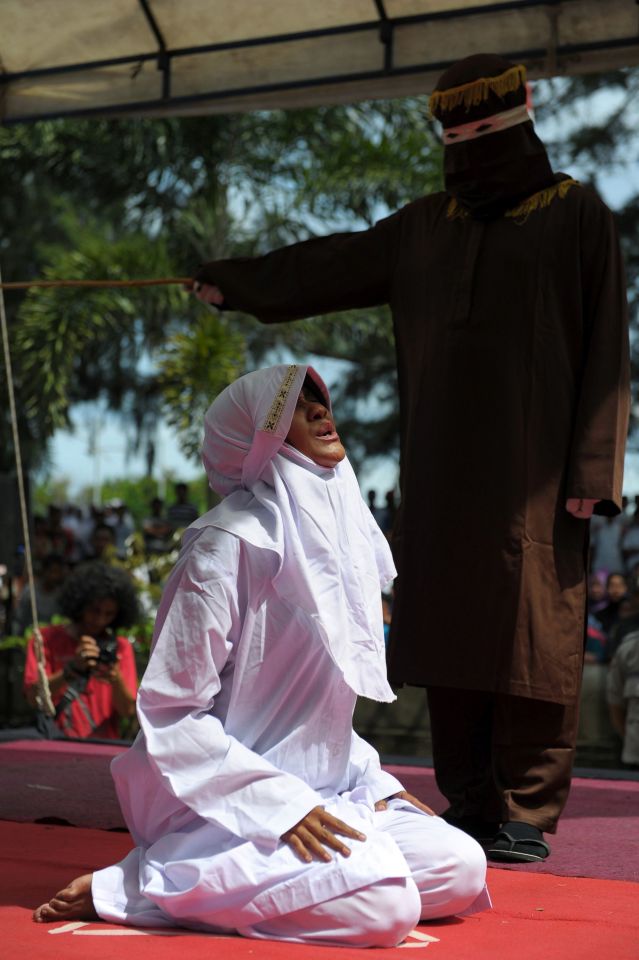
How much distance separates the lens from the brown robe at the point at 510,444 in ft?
12.2

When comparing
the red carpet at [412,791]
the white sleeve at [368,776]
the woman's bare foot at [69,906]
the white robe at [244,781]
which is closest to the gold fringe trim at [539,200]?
the white robe at [244,781]

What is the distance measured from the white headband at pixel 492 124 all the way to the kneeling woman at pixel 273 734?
116 cm

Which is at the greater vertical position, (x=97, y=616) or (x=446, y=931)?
(x=446, y=931)

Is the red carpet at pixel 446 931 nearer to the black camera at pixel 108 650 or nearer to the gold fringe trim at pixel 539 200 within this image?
the gold fringe trim at pixel 539 200

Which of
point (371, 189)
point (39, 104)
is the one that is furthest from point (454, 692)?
point (371, 189)

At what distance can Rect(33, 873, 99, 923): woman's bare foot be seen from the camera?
270 centimetres

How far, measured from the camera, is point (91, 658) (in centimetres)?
571

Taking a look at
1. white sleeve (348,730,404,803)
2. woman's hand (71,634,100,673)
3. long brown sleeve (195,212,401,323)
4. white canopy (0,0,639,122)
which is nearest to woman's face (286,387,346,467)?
white sleeve (348,730,404,803)

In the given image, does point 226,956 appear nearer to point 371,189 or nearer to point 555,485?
point 555,485

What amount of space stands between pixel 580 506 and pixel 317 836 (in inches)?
56.9

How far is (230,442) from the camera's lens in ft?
9.99

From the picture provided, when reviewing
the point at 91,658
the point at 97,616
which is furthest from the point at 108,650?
the point at 97,616

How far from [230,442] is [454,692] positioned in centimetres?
125

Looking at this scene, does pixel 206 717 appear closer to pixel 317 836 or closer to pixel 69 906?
pixel 317 836
